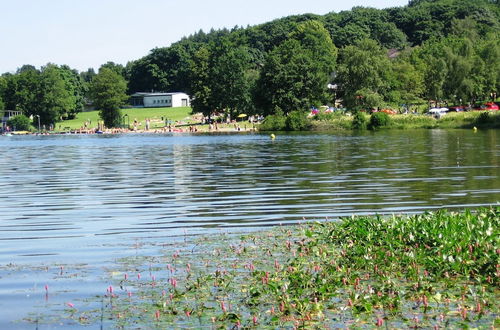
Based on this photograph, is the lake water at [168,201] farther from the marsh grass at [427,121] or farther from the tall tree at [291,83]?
the tall tree at [291,83]

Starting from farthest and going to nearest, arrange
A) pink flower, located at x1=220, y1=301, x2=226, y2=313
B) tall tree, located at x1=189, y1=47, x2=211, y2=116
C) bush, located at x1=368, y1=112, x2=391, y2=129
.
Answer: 1. tall tree, located at x1=189, y1=47, x2=211, y2=116
2. bush, located at x1=368, y1=112, x2=391, y2=129
3. pink flower, located at x1=220, y1=301, x2=226, y2=313

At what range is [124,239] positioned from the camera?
20391 millimetres

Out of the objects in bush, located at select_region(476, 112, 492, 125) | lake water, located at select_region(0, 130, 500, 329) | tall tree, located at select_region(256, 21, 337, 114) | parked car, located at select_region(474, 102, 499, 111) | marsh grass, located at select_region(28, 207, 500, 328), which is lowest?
lake water, located at select_region(0, 130, 500, 329)

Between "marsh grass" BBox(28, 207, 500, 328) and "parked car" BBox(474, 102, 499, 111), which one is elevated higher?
"parked car" BBox(474, 102, 499, 111)

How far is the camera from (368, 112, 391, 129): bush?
129250 millimetres

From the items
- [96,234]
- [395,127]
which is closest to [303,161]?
[96,234]

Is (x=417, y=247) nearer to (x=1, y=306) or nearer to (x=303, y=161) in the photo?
(x=1, y=306)

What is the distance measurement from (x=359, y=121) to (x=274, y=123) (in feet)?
65.5

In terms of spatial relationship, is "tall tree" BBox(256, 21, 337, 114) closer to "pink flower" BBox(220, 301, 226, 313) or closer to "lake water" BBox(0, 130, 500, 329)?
"lake water" BBox(0, 130, 500, 329)

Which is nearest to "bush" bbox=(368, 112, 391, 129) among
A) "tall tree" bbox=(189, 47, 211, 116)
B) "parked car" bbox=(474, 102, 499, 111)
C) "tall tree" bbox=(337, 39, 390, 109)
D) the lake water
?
"tall tree" bbox=(337, 39, 390, 109)

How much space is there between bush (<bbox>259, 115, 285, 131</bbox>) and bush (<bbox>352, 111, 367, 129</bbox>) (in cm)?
1620

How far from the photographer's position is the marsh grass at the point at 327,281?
38.7ft

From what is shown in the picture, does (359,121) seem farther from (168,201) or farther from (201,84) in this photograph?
(168,201)

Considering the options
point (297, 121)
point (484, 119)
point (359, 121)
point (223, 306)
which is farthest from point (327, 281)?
point (297, 121)
